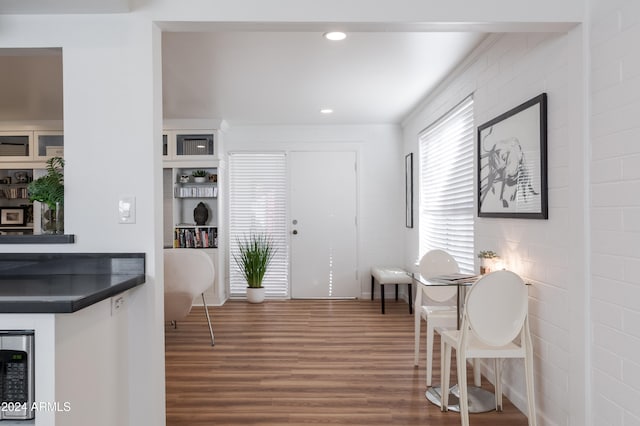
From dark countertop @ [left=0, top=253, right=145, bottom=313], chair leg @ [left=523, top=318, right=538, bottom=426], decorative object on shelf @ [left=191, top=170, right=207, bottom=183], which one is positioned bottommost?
chair leg @ [left=523, top=318, right=538, bottom=426]

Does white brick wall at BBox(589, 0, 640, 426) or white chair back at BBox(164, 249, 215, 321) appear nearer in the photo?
white brick wall at BBox(589, 0, 640, 426)

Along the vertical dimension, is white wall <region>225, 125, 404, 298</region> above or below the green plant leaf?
above

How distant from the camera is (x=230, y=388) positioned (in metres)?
3.24

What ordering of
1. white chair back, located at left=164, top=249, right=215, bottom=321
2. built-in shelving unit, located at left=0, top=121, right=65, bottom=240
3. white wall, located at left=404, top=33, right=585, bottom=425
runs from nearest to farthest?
white wall, located at left=404, top=33, right=585, bottom=425 < white chair back, located at left=164, top=249, right=215, bottom=321 < built-in shelving unit, located at left=0, top=121, right=65, bottom=240

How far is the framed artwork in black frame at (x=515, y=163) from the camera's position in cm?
267

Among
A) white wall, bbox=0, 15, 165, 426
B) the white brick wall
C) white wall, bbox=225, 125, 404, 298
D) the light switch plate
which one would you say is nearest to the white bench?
white wall, bbox=225, 125, 404, 298

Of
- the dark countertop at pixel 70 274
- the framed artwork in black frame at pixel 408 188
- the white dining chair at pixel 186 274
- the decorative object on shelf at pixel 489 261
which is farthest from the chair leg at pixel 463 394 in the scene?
the framed artwork in black frame at pixel 408 188

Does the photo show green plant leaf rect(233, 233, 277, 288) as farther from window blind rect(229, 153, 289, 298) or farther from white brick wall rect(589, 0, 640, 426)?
white brick wall rect(589, 0, 640, 426)

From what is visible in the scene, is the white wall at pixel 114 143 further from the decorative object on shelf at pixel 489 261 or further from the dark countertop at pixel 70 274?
the decorative object on shelf at pixel 489 261

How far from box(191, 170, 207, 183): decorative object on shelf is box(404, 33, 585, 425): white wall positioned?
3.90 metres

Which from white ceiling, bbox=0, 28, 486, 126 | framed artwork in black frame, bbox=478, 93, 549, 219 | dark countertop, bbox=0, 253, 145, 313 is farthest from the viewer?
white ceiling, bbox=0, 28, 486, 126

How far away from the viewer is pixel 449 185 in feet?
14.6

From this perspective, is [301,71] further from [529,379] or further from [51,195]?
[529,379]

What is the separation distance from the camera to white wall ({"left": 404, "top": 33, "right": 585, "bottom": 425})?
2.36m
